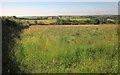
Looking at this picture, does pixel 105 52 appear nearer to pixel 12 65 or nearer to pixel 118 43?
pixel 118 43

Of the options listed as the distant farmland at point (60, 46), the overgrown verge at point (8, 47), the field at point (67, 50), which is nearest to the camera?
the overgrown verge at point (8, 47)

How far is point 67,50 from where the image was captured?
40.2 feet

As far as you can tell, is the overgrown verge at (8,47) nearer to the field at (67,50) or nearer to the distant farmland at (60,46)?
the distant farmland at (60,46)

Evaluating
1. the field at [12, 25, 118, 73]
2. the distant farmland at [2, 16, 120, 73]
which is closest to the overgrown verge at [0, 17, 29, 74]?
the distant farmland at [2, 16, 120, 73]

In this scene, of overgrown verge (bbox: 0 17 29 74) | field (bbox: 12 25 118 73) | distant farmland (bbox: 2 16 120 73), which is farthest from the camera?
field (bbox: 12 25 118 73)

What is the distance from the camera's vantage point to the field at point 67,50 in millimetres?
10711

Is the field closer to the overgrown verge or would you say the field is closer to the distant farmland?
the distant farmland

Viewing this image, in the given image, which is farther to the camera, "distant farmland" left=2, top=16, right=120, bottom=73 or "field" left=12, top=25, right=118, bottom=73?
"field" left=12, top=25, right=118, bottom=73

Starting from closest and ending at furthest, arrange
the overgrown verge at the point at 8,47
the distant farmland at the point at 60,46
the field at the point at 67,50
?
1. the overgrown verge at the point at 8,47
2. the distant farmland at the point at 60,46
3. the field at the point at 67,50

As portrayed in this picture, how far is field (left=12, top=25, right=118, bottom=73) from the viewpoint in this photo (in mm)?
10711

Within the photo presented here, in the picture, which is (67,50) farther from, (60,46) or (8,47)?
(8,47)

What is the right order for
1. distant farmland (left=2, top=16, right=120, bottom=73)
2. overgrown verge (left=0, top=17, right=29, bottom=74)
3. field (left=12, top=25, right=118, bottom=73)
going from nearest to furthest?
overgrown verge (left=0, top=17, right=29, bottom=74)
distant farmland (left=2, top=16, right=120, bottom=73)
field (left=12, top=25, right=118, bottom=73)

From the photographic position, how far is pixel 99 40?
13.5m

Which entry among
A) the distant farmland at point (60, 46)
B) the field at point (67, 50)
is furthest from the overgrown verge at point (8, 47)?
the field at point (67, 50)
